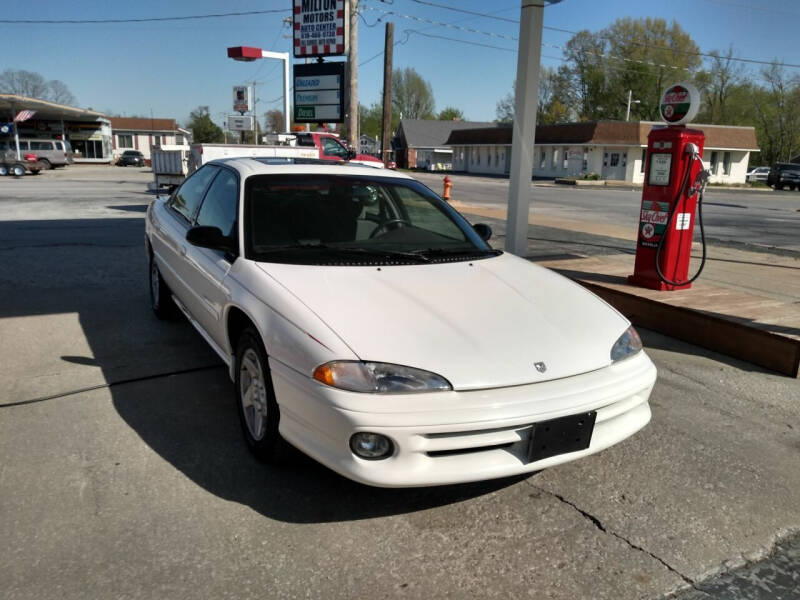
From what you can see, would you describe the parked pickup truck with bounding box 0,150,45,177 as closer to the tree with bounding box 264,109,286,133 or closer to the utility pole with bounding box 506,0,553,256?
the utility pole with bounding box 506,0,553,256

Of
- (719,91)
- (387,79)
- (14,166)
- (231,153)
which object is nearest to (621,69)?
(719,91)

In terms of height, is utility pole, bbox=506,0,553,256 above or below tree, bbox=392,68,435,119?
below

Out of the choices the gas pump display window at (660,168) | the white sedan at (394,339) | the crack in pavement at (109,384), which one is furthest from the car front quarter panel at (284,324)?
the gas pump display window at (660,168)

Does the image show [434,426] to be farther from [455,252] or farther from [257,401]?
[455,252]

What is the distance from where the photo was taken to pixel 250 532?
279 centimetres

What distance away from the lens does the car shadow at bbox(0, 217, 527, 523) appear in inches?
121

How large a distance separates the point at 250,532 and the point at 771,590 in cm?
210

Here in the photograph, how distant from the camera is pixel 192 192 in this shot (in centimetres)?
512

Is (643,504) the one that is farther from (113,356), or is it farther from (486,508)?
(113,356)

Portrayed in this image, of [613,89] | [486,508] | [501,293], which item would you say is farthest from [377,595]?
[613,89]

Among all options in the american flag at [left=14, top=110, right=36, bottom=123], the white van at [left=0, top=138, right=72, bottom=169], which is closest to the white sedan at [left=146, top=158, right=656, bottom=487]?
the white van at [left=0, top=138, right=72, bottom=169]

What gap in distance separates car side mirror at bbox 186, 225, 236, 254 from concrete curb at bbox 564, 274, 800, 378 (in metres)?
4.01

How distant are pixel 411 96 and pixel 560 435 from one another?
105229mm

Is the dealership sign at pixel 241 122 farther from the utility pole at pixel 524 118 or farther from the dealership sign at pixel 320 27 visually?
the utility pole at pixel 524 118
